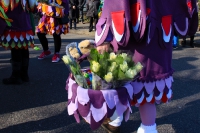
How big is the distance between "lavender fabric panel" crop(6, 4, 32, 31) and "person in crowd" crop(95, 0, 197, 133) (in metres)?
1.96

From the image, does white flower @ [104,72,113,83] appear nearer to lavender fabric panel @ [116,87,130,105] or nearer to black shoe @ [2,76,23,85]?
lavender fabric panel @ [116,87,130,105]

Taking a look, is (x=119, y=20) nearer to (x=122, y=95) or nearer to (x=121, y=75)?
(x=121, y=75)

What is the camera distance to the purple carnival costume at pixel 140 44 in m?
1.75

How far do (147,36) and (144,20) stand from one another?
0.41 feet

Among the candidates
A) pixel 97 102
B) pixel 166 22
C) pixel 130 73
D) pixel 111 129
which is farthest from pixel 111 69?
pixel 111 129

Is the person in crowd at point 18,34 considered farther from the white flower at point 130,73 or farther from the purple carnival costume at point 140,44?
the white flower at point 130,73

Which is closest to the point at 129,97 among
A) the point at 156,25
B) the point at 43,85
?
the point at 156,25

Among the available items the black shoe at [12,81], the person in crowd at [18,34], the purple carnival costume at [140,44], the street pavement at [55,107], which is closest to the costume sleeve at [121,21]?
the purple carnival costume at [140,44]

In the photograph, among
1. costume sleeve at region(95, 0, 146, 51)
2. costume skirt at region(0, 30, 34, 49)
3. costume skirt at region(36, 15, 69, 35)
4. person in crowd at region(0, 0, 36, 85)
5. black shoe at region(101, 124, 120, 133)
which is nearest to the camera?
costume sleeve at region(95, 0, 146, 51)

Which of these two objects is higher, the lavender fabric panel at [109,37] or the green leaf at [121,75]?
the lavender fabric panel at [109,37]

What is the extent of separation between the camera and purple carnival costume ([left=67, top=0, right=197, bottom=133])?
1.75 metres

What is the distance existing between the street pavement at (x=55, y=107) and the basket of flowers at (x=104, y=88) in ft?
3.26

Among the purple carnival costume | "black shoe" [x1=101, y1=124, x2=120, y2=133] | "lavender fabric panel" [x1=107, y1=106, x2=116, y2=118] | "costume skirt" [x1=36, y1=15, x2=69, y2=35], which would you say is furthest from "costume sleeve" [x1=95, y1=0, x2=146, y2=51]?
"costume skirt" [x1=36, y1=15, x2=69, y2=35]

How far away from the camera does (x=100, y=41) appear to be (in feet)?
6.23
